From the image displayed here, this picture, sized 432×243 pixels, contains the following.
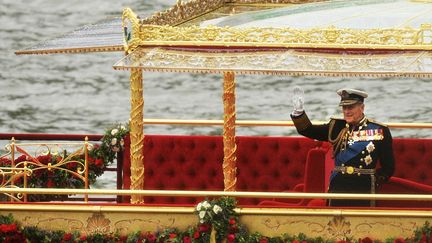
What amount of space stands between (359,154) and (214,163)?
2517 millimetres

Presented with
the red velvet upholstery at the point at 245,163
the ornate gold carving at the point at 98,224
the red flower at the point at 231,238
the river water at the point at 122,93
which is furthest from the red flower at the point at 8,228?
the river water at the point at 122,93

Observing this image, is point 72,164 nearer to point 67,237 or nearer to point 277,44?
point 67,237

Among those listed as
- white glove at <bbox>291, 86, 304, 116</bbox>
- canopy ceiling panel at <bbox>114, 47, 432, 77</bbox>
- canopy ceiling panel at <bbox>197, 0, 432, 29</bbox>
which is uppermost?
canopy ceiling panel at <bbox>197, 0, 432, 29</bbox>

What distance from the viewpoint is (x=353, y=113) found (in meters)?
15.2

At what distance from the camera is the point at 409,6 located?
1655cm

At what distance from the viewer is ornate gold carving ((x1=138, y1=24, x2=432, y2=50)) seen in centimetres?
1502

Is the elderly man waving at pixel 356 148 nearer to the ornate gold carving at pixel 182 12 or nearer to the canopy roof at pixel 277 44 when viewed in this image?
the canopy roof at pixel 277 44

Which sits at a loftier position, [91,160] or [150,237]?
[91,160]

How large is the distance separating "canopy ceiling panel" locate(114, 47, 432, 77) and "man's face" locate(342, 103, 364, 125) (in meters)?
0.45

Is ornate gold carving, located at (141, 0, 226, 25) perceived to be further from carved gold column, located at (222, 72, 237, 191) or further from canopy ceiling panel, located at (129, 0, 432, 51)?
carved gold column, located at (222, 72, 237, 191)

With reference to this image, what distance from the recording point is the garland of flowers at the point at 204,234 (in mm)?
14594

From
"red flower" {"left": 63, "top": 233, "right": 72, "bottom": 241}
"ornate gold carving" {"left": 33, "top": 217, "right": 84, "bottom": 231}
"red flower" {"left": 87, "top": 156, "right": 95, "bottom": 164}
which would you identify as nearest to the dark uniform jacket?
"ornate gold carving" {"left": 33, "top": 217, "right": 84, "bottom": 231}

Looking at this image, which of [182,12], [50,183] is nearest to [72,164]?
[50,183]

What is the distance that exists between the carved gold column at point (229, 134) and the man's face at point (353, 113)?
126 cm
